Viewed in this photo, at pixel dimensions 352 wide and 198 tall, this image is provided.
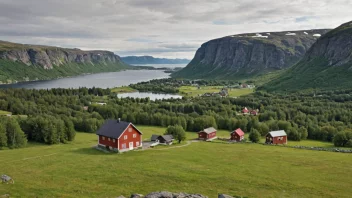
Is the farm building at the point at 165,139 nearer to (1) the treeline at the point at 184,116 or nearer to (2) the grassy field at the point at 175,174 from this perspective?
(2) the grassy field at the point at 175,174

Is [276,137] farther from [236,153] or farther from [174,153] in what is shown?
[174,153]

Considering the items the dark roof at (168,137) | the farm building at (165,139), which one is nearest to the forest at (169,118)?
the farm building at (165,139)

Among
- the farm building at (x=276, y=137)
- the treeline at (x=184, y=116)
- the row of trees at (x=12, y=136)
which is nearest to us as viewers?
the row of trees at (x=12, y=136)

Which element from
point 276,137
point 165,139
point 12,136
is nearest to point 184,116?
point 276,137

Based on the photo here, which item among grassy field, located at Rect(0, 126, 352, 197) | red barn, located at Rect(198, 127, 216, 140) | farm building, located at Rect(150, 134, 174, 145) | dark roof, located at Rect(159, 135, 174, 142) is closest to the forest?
red barn, located at Rect(198, 127, 216, 140)

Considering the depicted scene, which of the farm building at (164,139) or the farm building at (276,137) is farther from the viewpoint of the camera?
the farm building at (276,137)

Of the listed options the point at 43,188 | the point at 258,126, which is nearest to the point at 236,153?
the point at 43,188
